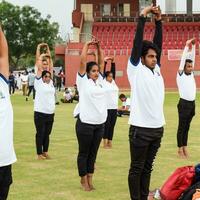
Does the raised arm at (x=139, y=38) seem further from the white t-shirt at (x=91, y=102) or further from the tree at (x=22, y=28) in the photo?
the tree at (x=22, y=28)

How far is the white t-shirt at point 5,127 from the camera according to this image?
4656 millimetres

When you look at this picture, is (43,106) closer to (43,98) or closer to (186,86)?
(43,98)

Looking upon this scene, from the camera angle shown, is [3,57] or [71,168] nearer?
[3,57]

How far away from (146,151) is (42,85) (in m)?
4.11

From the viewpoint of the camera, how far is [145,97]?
6.17 meters

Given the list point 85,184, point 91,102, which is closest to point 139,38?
point 91,102

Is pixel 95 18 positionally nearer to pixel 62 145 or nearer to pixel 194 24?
pixel 194 24

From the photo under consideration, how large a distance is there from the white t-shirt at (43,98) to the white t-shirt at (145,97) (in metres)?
3.76

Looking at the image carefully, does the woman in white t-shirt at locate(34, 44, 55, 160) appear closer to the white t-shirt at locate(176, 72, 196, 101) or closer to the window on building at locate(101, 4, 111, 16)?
the white t-shirt at locate(176, 72, 196, 101)

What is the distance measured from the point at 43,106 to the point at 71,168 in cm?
135

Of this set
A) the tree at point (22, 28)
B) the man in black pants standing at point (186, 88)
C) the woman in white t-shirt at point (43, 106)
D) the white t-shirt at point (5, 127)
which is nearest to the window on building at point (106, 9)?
the tree at point (22, 28)

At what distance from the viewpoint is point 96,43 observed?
8.03m

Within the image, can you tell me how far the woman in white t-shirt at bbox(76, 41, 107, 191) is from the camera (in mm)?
7434

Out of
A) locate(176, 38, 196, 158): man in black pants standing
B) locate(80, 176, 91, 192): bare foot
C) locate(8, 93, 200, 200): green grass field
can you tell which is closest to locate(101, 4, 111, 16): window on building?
locate(8, 93, 200, 200): green grass field
